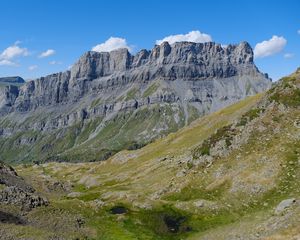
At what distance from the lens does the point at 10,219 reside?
7381 cm

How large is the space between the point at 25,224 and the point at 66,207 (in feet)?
35.2

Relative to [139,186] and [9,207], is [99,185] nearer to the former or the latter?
[139,186]

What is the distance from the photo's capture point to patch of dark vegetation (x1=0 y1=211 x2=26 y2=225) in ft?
240

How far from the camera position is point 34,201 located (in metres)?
81.8

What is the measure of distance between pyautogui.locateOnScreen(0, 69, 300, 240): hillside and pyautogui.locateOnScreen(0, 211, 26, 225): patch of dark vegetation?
1.33 m

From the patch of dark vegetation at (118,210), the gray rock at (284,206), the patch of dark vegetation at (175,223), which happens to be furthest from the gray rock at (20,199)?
the gray rock at (284,206)

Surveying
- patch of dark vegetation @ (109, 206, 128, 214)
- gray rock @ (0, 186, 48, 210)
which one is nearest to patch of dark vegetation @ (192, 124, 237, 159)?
patch of dark vegetation @ (109, 206, 128, 214)

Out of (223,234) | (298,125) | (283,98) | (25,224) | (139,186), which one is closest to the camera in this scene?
(223,234)

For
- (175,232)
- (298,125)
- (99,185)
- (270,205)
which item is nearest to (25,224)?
(175,232)

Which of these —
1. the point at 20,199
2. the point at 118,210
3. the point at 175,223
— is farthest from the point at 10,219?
the point at 175,223

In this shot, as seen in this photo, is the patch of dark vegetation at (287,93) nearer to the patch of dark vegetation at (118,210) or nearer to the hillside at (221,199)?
the hillside at (221,199)

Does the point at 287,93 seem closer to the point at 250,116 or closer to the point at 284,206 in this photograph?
the point at 250,116

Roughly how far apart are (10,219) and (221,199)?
133 ft

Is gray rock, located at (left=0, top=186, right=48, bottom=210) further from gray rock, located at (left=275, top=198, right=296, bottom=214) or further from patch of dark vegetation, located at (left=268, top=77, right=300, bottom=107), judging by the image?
patch of dark vegetation, located at (left=268, top=77, right=300, bottom=107)
